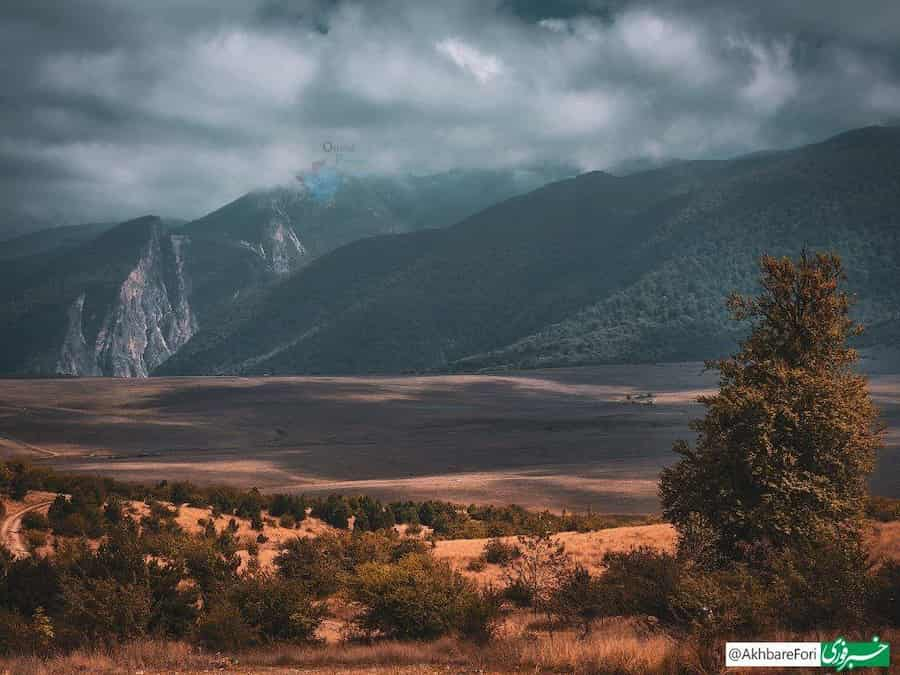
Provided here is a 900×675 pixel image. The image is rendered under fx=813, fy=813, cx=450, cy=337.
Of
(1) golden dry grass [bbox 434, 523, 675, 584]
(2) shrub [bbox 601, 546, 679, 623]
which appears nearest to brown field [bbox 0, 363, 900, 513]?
(1) golden dry grass [bbox 434, 523, 675, 584]

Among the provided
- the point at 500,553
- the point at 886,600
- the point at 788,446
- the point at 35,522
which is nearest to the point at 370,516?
the point at 500,553

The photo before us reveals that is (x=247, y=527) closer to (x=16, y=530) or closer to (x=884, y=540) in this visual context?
(x=16, y=530)

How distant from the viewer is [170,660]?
12.5 meters

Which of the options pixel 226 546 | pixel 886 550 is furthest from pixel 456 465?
pixel 886 550

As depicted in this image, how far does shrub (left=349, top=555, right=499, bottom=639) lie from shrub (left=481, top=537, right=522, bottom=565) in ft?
25.9

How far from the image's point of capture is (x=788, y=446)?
17.7 metres

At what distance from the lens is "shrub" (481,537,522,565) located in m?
23.2

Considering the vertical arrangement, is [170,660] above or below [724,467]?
below

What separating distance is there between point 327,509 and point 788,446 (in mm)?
23396

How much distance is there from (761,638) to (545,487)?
133 feet

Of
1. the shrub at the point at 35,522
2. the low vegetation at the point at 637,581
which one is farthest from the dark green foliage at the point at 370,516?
the shrub at the point at 35,522

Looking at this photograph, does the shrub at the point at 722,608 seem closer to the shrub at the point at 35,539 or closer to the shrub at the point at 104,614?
the shrub at the point at 104,614

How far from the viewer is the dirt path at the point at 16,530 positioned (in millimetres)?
22225

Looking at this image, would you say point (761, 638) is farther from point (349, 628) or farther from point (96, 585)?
point (96, 585)
